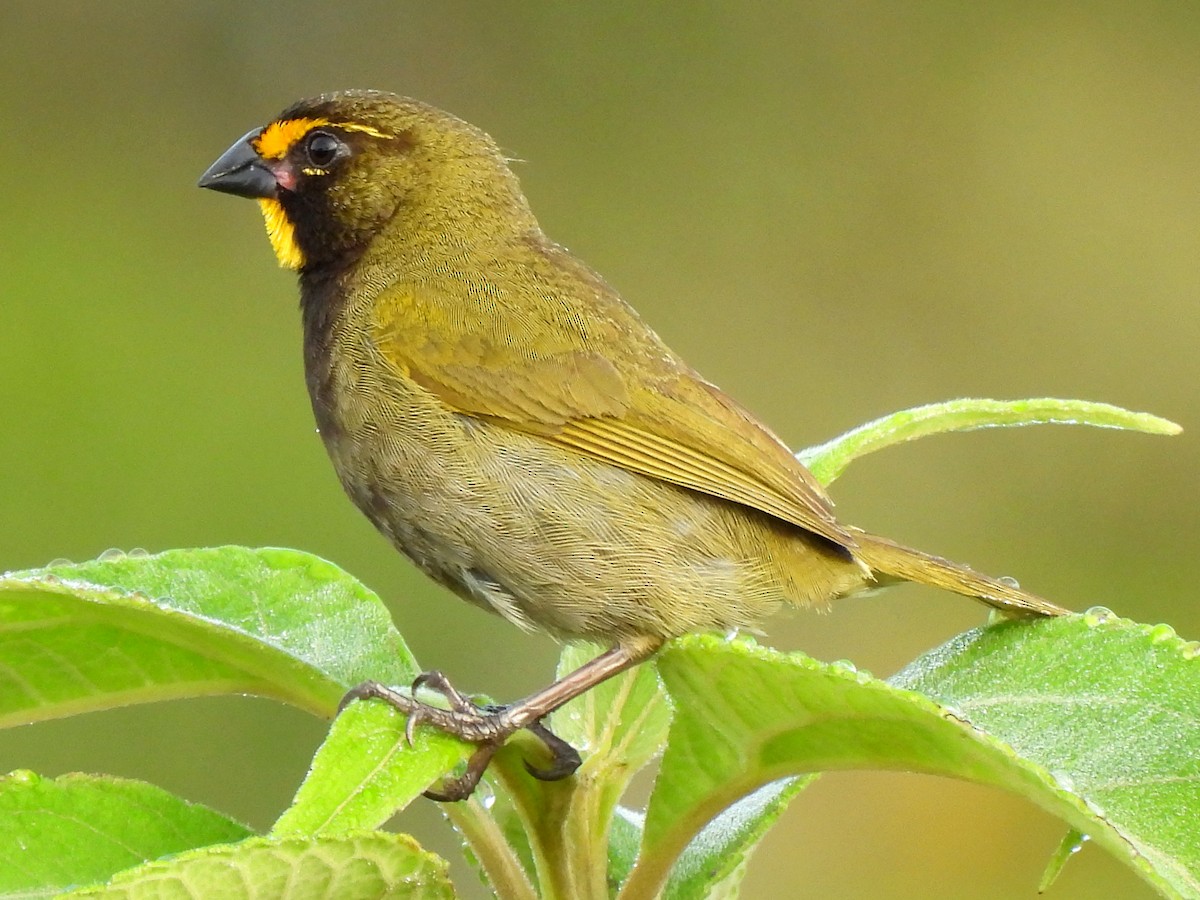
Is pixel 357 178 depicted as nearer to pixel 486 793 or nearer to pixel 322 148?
pixel 322 148

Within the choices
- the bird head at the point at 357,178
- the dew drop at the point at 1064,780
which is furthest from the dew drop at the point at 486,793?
the bird head at the point at 357,178

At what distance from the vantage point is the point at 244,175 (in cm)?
325

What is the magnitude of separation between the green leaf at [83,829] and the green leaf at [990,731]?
49 cm

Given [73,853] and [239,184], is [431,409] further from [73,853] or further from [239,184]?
[73,853]

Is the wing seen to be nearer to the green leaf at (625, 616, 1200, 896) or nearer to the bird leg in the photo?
the bird leg

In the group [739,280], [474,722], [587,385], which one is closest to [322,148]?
[587,385]

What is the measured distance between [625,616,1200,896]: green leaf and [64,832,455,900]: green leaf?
11.5 inches

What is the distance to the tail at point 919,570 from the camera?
240cm

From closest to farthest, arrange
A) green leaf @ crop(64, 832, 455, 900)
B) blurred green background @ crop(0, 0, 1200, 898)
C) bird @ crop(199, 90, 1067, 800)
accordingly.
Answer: green leaf @ crop(64, 832, 455, 900) < bird @ crop(199, 90, 1067, 800) < blurred green background @ crop(0, 0, 1200, 898)

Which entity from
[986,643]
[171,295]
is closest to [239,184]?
[986,643]

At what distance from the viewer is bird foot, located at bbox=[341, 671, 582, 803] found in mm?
1649

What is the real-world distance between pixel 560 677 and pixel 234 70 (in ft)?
17.8

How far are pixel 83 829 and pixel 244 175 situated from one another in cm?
186

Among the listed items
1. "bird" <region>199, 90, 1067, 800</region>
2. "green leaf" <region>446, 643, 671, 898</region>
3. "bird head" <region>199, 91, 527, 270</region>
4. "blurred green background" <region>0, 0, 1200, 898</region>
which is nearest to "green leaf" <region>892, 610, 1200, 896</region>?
"green leaf" <region>446, 643, 671, 898</region>
